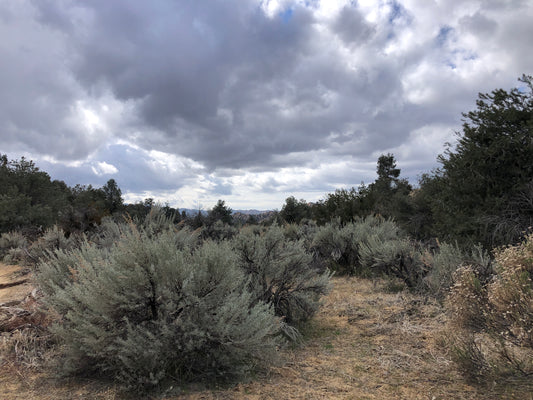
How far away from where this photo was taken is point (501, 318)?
3734 millimetres

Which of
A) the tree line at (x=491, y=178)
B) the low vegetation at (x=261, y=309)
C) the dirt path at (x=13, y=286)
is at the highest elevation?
the tree line at (x=491, y=178)

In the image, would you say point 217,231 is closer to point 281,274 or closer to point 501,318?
point 281,274

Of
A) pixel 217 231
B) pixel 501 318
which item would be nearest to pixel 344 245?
pixel 217 231

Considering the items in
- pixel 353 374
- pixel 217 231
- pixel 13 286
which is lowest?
pixel 13 286

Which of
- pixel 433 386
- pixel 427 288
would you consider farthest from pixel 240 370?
pixel 427 288

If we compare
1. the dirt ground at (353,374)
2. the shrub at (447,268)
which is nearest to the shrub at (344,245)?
the shrub at (447,268)

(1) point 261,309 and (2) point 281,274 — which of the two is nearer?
(1) point 261,309

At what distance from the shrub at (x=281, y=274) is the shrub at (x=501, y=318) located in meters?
2.37

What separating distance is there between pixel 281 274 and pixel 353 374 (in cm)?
226

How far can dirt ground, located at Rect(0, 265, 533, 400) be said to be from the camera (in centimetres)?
329

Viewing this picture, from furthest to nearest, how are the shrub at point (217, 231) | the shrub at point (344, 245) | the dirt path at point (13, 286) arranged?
the shrub at point (217, 231)
the shrub at point (344, 245)
the dirt path at point (13, 286)

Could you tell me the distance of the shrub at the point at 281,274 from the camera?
5773 mm

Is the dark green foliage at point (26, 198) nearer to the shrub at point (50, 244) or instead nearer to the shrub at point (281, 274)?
the shrub at point (50, 244)

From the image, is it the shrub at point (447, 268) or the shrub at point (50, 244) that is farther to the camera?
the shrub at point (50, 244)
